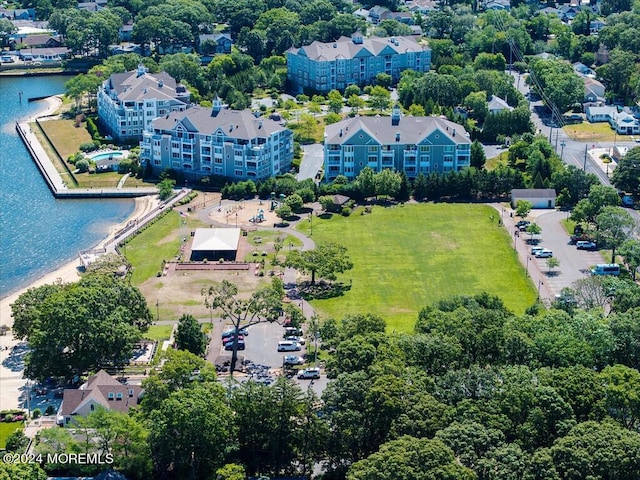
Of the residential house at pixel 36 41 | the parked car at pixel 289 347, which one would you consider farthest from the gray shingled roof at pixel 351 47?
the parked car at pixel 289 347

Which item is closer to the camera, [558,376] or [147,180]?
[558,376]

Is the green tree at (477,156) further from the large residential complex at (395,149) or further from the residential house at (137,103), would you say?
the residential house at (137,103)

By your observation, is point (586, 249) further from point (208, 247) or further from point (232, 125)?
point (232, 125)

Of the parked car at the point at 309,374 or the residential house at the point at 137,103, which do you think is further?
the residential house at the point at 137,103

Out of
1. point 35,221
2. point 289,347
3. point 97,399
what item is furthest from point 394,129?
point 97,399

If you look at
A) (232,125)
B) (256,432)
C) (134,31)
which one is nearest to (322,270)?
(256,432)

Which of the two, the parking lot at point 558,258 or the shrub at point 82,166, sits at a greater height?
the shrub at point 82,166
